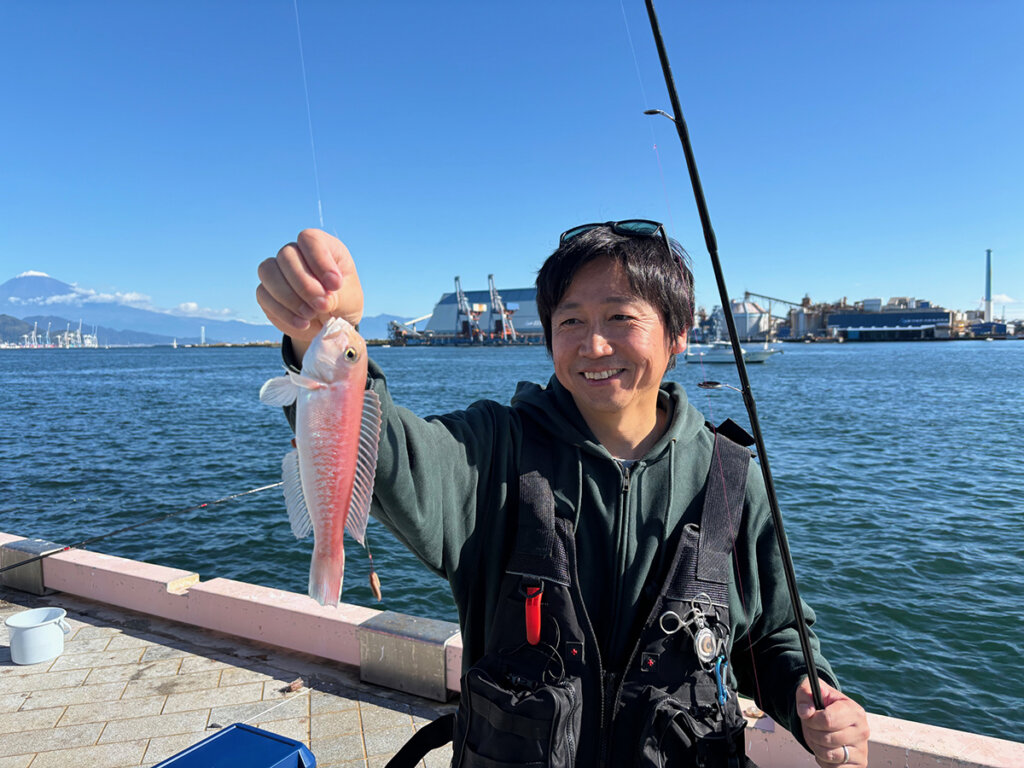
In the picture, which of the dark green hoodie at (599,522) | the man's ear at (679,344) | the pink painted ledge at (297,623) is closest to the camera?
the dark green hoodie at (599,522)

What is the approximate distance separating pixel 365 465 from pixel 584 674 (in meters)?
0.87

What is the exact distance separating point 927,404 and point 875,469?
57.7 feet

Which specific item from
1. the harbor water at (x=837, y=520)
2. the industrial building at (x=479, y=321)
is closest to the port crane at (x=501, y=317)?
the industrial building at (x=479, y=321)

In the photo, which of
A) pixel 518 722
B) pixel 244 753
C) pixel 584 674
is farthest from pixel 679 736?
pixel 244 753

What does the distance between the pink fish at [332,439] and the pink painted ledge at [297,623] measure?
10.1 ft

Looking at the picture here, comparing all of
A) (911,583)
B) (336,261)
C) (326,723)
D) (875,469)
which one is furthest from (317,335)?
(875,469)

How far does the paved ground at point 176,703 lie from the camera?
3.92 metres

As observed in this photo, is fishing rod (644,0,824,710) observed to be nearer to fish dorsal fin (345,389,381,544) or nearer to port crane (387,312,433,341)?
fish dorsal fin (345,389,381,544)

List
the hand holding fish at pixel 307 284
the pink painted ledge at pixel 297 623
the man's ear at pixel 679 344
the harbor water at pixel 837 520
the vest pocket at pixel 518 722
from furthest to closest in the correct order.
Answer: the harbor water at pixel 837 520 < the pink painted ledge at pixel 297 623 < the man's ear at pixel 679 344 < the vest pocket at pixel 518 722 < the hand holding fish at pixel 307 284

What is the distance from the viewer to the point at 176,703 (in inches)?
174

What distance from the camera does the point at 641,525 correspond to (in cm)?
197

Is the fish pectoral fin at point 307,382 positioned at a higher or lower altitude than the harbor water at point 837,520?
higher

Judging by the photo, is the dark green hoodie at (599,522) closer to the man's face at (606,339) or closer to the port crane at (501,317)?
the man's face at (606,339)

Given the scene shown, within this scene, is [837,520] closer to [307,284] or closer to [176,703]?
[176,703]
